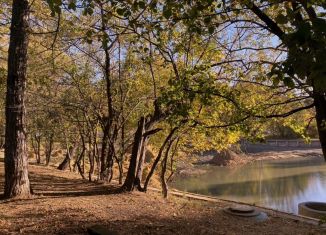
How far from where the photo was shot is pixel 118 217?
7270mm

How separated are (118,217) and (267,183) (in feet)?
68.7

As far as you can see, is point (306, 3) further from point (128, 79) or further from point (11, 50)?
point (128, 79)

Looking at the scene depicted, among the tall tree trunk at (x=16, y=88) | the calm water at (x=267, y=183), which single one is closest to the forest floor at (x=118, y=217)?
the tall tree trunk at (x=16, y=88)

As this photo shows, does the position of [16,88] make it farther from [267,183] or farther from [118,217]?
[267,183]

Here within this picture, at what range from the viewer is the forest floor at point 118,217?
6258mm

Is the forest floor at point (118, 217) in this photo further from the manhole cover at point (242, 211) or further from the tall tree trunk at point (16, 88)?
the tall tree trunk at point (16, 88)

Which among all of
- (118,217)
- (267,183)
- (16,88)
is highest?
(16,88)

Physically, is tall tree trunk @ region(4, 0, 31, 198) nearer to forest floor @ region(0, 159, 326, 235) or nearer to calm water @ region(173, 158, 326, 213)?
forest floor @ region(0, 159, 326, 235)

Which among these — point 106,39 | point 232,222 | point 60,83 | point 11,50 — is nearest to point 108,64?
point 60,83

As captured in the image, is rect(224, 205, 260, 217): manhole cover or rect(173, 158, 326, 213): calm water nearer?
rect(224, 205, 260, 217): manhole cover

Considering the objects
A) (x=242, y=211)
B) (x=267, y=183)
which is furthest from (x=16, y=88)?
(x=267, y=183)

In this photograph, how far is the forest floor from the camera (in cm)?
626

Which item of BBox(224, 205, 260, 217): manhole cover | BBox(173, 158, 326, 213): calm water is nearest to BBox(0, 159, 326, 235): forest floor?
BBox(224, 205, 260, 217): manhole cover

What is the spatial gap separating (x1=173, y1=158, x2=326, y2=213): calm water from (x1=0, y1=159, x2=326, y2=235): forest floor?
983 cm
